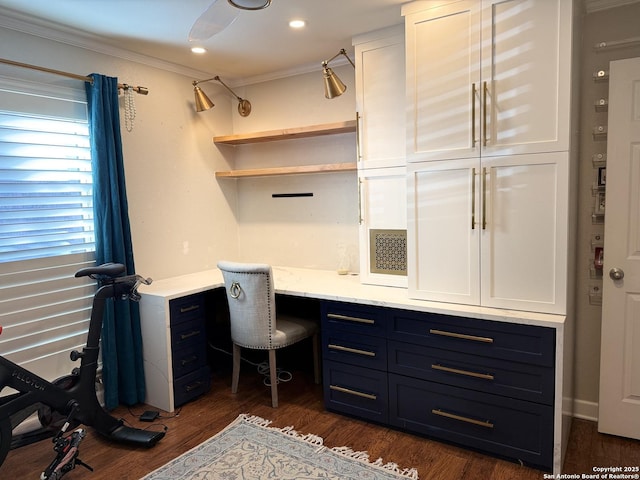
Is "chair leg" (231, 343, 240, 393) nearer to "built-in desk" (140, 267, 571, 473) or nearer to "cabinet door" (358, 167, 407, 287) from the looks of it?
"built-in desk" (140, 267, 571, 473)

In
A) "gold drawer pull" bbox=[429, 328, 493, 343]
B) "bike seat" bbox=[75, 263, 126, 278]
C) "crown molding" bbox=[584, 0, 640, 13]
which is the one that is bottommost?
"gold drawer pull" bbox=[429, 328, 493, 343]

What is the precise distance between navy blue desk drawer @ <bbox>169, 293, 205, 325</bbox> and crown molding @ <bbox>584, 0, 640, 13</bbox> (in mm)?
2863

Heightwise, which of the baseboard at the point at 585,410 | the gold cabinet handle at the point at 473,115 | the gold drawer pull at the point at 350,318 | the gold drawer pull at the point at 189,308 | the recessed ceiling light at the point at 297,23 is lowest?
the baseboard at the point at 585,410

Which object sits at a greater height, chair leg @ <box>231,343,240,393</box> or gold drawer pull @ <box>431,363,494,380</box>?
gold drawer pull @ <box>431,363,494,380</box>

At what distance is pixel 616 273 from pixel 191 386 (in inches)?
105

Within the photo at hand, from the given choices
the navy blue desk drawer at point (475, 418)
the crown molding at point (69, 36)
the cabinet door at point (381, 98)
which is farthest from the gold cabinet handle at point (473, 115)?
the crown molding at point (69, 36)

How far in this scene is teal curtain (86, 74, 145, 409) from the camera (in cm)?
276

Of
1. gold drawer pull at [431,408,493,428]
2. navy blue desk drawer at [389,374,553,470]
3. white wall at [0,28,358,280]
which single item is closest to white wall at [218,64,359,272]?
white wall at [0,28,358,280]

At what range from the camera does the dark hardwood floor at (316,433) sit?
7.30 ft

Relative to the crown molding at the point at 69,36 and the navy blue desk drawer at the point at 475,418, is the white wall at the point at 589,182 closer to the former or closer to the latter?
the navy blue desk drawer at the point at 475,418

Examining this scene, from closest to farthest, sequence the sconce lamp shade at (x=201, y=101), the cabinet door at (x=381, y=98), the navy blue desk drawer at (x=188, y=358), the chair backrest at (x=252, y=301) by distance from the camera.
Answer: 1. the cabinet door at (x=381, y=98)
2. the chair backrest at (x=252, y=301)
3. the navy blue desk drawer at (x=188, y=358)
4. the sconce lamp shade at (x=201, y=101)

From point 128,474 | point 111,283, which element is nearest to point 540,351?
point 128,474

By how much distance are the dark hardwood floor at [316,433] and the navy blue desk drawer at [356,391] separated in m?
0.07

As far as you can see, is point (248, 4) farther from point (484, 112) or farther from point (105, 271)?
point (105, 271)
